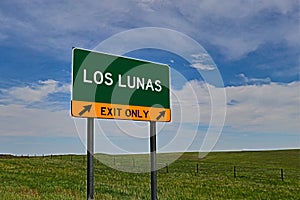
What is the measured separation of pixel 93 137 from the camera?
6930mm

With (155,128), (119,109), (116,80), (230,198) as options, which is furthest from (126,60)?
(230,198)

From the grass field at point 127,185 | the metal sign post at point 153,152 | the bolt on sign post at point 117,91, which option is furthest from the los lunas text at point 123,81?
the grass field at point 127,185

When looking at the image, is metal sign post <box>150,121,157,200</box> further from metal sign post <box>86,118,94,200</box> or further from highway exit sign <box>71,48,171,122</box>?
metal sign post <box>86,118,94,200</box>

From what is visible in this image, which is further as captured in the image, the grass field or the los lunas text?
the grass field

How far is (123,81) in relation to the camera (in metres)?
7.58

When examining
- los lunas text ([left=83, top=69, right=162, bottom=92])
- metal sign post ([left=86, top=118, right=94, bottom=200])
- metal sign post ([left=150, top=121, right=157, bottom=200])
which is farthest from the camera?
metal sign post ([left=150, top=121, right=157, bottom=200])

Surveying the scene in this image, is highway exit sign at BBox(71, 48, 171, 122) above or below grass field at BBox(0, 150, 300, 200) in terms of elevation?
above

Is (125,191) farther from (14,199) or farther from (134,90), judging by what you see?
(134,90)

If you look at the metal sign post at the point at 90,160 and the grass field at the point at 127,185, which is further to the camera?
the grass field at the point at 127,185

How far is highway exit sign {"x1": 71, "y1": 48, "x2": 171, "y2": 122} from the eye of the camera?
6848 mm

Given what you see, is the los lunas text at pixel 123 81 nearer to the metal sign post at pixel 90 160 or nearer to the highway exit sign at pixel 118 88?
the highway exit sign at pixel 118 88

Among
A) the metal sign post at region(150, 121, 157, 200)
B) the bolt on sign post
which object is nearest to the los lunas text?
the bolt on sign post

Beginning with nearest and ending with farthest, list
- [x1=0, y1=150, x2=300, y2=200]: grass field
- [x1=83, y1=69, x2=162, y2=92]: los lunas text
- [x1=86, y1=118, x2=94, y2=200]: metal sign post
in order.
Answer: [x1=86, y1=118, x2=94, y2=200]: metal sign post < [x1=83, y1=69, x2=162, y2=92]: los lunas text < [x1=0, y1=150, x2=300, y2=200]: grass field

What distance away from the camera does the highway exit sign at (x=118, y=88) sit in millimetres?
6848
